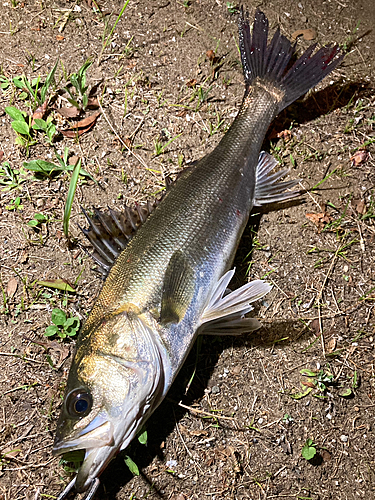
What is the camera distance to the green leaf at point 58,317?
3125mm

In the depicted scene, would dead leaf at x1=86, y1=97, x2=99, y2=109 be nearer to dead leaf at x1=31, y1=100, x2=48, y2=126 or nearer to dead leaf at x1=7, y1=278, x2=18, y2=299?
dead leaf at x1=31, y1=100, x2=48, y2=126

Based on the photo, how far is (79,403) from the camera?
2.29 m

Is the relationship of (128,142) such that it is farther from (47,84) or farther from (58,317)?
(58,317)

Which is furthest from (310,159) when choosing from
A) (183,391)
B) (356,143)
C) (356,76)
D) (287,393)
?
(183,391)

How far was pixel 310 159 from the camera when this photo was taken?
382 centimetres

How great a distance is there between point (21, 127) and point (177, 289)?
205 centimetres

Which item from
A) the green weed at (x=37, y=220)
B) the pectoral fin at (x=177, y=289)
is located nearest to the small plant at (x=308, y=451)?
the pectoral fin at (x=177, y=289)

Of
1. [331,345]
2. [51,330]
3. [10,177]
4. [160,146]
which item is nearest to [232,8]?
[160,146]

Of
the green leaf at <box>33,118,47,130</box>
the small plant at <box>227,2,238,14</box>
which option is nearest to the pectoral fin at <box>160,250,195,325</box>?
the green leaf at <box>33,118,47,130</box>

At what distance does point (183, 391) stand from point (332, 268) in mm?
1591

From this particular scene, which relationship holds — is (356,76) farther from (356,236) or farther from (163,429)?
(163,429)

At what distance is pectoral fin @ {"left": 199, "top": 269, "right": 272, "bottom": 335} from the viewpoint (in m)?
2.76

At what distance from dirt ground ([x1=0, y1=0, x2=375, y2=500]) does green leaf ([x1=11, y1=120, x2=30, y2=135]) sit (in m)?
0.12

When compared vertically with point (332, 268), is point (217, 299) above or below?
above
